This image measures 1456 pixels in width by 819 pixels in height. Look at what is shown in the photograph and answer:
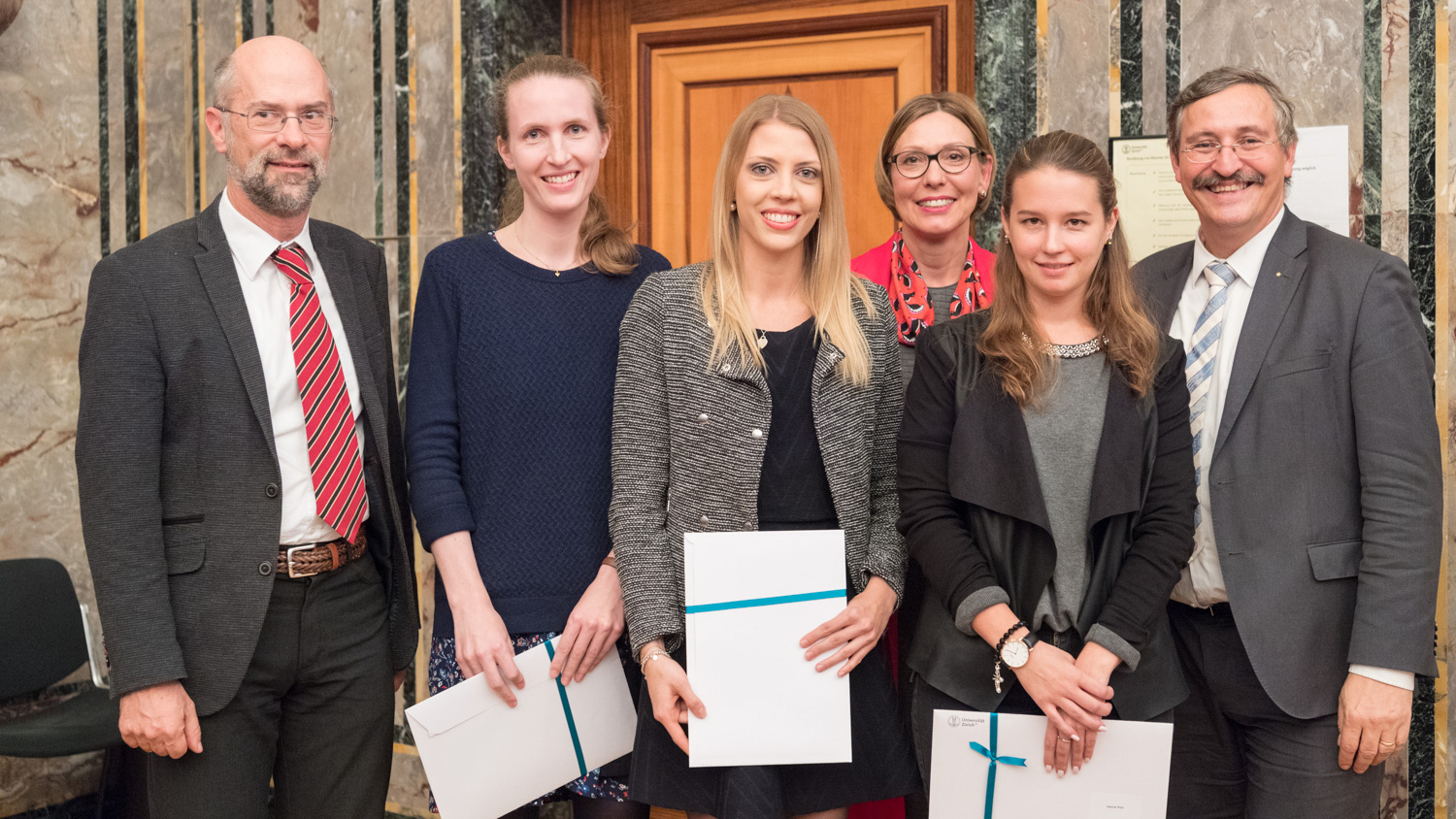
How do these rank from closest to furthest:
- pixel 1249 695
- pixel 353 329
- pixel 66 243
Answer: pixel 1249 695 < pixel 353 329 < pixel 66 243

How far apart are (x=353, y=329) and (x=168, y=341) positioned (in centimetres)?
35

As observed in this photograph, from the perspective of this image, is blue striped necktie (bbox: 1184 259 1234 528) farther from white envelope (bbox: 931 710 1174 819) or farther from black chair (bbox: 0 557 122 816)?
black chair (bbox: 0 557 122 816)

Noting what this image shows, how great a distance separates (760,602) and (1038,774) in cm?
53

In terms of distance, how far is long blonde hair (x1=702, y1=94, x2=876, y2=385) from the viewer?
190 cm

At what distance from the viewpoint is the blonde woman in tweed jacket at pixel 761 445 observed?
6.04ft

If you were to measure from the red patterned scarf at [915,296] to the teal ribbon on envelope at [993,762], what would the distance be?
852mm

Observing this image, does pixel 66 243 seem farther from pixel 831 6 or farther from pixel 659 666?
pixel 659 666

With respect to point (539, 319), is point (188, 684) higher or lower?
lower

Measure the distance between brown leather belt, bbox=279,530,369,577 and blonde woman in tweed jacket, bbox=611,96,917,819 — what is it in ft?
1.81

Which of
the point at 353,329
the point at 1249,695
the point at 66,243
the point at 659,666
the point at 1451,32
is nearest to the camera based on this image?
the point at 659,666

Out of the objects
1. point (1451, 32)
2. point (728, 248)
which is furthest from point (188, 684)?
point (1451, 32)

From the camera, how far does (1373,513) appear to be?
6.06ft

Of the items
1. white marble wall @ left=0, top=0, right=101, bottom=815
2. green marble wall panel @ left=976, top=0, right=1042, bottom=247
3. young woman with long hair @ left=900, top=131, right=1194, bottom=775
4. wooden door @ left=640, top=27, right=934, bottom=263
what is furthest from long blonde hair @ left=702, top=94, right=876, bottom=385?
white marble wall @ left=0, top=0, right=101, bottom=815

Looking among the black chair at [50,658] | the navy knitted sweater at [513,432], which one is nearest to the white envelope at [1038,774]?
the navy knitted sweater at [513,432]
